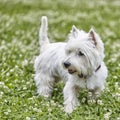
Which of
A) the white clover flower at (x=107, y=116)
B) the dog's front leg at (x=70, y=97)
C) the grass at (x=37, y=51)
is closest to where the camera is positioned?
the white clover flower at (x=107, y=116)

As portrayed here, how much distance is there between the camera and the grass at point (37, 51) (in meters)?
8.05

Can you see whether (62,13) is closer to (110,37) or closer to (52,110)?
(110,37)

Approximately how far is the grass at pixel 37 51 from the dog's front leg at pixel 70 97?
0.43 feet

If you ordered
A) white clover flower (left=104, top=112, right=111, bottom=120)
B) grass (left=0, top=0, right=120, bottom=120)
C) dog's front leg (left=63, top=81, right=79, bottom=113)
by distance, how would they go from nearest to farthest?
1. white clover flower (left=104, top=112, right=111, bottom=120)
2. grass (left=0, top=0, right=120, bottom=120)
3. dog's front leg (left=63, top=81, right=79, bottom=113)

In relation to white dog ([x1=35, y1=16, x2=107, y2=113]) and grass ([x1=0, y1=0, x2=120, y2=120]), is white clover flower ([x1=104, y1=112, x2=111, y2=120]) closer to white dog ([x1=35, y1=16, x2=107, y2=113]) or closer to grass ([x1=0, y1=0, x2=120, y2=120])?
grass ([x1=0, y1=0, x2=120, y2=120])

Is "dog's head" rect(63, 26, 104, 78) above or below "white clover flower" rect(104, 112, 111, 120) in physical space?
above

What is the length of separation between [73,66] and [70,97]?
66cm

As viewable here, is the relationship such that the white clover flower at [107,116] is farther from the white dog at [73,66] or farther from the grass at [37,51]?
the white dog at [73,66]

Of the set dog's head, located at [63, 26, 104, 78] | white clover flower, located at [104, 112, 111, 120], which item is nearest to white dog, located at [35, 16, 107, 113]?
dog's head, located at [63, 26, 104, 78]

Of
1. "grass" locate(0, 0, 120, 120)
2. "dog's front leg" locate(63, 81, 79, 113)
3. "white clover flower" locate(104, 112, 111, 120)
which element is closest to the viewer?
"white clover flower" locate(104, 112, 111, 120)

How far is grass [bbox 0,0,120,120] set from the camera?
8054mm

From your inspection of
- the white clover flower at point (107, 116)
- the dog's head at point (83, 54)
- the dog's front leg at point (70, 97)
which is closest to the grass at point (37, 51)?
the white clover flower at point (107, 116)

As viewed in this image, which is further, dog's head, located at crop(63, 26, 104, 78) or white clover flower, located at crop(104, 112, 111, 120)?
dog's head, located at crop(63, 26, 104, 78)

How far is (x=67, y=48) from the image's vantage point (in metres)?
8.25
